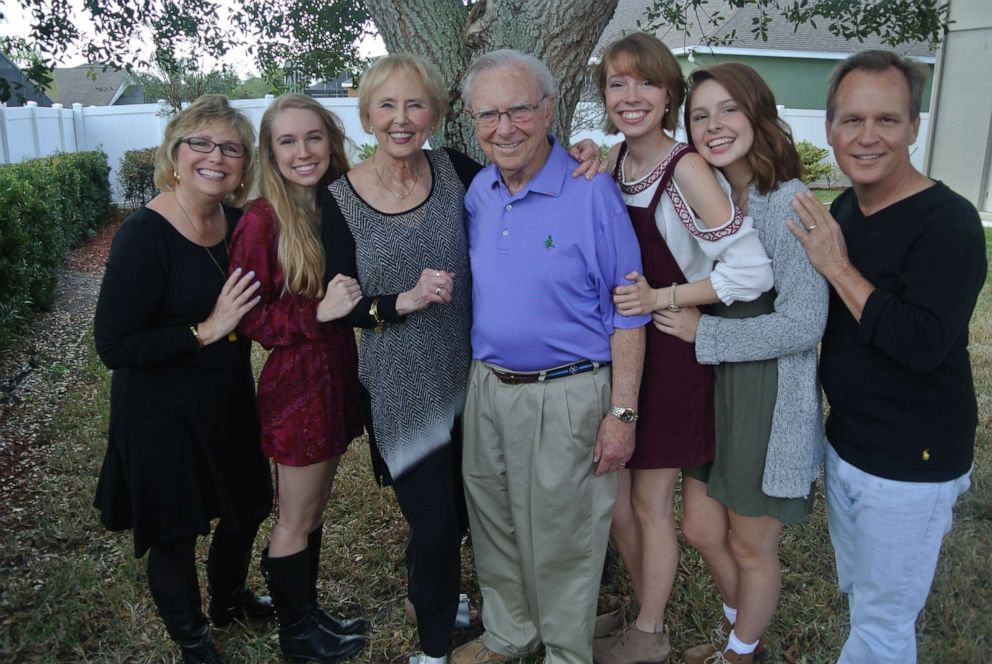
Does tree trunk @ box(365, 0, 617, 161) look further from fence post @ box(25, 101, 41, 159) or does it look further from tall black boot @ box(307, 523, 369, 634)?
fence post @ box(25, 101, 41, 159)

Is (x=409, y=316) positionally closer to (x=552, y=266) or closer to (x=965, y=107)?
(x=552, y=266)

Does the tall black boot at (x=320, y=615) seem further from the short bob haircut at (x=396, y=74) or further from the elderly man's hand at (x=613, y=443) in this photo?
the short bob haircut at (x=396, y=74)

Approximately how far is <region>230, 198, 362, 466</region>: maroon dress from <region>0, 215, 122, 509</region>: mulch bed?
2.61 metres

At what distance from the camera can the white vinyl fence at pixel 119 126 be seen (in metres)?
15.4

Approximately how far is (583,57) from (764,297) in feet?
4.89

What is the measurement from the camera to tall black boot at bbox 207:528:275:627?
2906 mm

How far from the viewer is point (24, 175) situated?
862cm

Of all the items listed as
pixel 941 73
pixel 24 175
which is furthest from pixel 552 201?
pixel 941 73

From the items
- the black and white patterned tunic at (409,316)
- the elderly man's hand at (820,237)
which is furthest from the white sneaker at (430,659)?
the elderly man's hand at (820,237)

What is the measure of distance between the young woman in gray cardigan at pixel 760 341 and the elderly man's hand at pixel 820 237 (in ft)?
0.14

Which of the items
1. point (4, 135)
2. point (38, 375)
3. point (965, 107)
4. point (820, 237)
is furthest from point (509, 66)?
point (4, 135)

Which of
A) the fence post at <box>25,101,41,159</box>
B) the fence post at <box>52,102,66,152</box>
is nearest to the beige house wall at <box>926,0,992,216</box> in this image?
the fence post at <box>25,101,41,159</box>

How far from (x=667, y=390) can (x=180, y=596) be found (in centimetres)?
172

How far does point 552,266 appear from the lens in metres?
2.30
